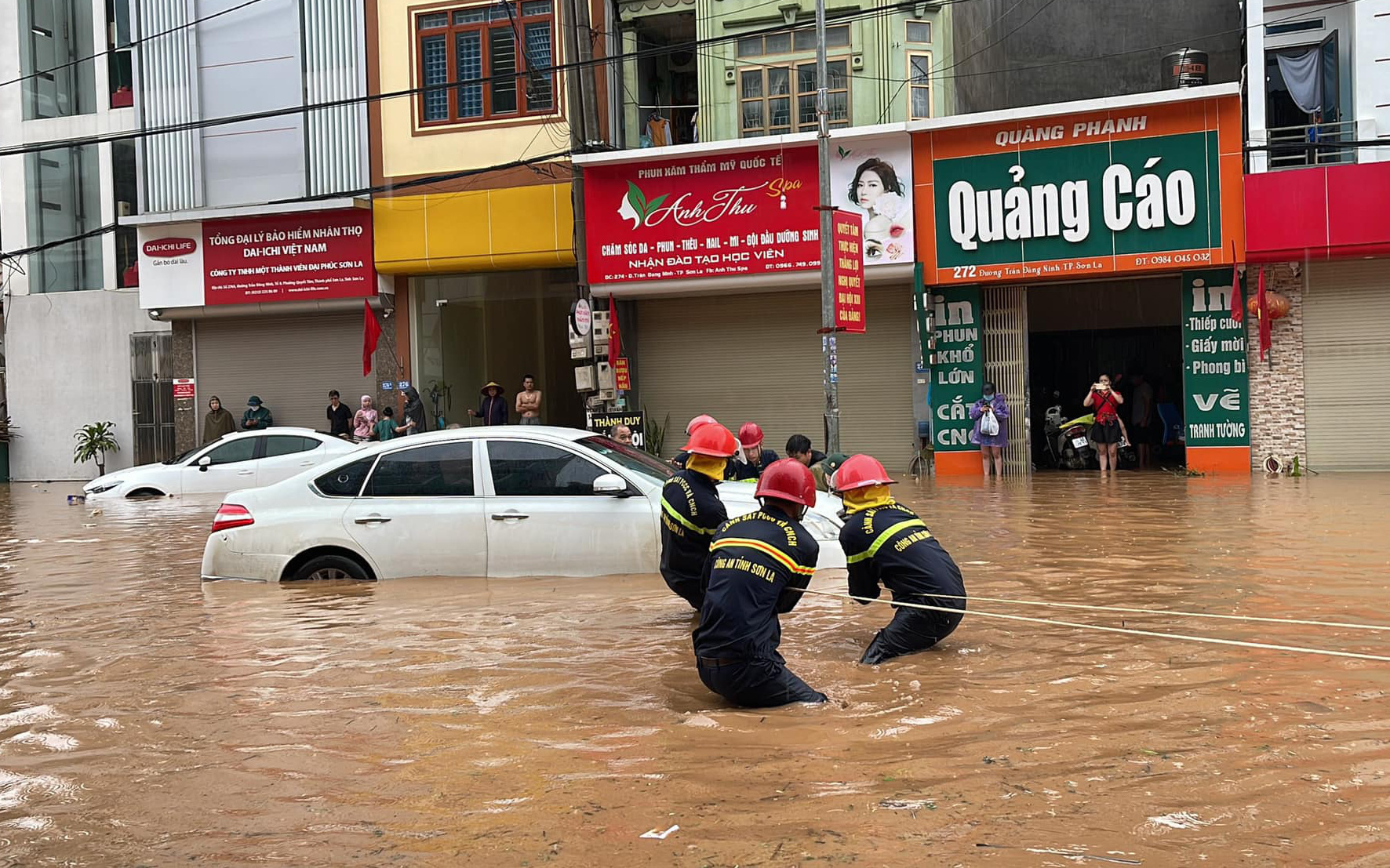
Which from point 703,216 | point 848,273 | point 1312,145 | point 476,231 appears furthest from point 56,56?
point 1312,145

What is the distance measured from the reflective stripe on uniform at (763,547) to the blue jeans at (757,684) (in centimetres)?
46

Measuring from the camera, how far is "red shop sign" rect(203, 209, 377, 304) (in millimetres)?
24969

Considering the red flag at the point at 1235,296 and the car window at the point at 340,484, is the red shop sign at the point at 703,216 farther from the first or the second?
the car window at the point at 340,484

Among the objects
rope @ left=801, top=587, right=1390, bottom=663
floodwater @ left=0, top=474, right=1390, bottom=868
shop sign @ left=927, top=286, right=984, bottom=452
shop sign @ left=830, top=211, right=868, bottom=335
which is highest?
shop sign @ left=830, top=211, right=868, bottom=335

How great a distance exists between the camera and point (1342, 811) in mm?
4566

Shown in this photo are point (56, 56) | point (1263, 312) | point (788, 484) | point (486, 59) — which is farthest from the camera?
point (56, 56)

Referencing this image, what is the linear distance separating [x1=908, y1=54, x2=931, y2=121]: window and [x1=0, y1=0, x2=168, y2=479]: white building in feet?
52.1

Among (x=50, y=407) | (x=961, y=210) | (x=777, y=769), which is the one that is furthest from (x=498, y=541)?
(x=50, y=407)

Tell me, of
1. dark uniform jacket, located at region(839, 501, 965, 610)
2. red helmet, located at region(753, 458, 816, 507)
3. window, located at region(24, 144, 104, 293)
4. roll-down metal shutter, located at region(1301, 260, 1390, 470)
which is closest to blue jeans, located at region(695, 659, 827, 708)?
red helmet, located at region(753, 458, 816, 507)

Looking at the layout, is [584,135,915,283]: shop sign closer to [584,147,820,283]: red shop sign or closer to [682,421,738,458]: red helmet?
[584,147,820,283]: red shop sign

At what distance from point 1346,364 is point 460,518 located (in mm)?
A: 15644

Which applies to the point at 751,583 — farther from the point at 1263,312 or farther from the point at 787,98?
the point at 787,98

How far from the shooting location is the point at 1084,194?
21.2m

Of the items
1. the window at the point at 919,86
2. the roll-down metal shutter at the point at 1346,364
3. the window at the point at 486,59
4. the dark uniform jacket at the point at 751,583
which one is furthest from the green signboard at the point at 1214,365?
the dark uniform jacket at the point at 751,583
